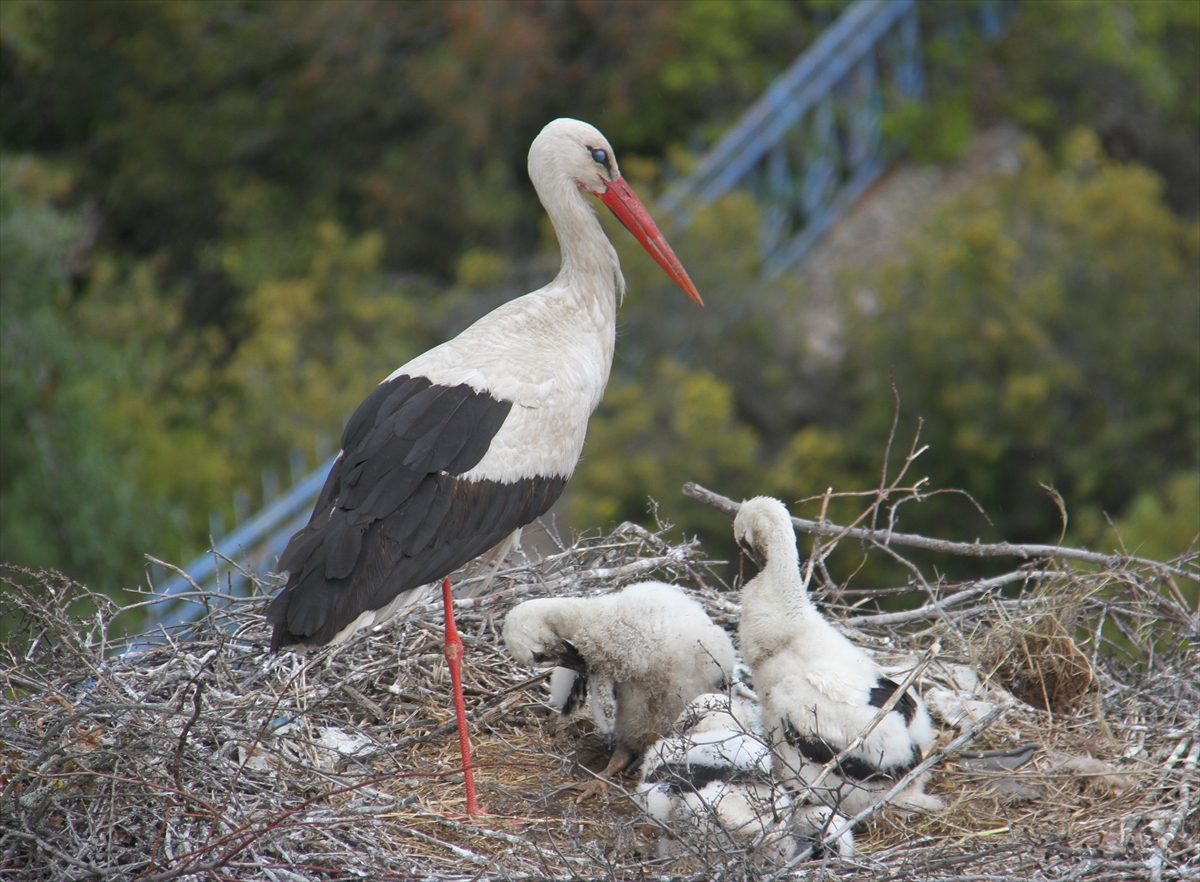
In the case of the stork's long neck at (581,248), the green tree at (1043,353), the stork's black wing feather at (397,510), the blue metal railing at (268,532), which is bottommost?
the green tree at (1043,353)

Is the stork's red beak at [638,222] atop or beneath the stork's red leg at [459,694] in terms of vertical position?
atop

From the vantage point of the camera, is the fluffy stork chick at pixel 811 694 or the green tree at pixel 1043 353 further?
the green tree at pixel 1043 353

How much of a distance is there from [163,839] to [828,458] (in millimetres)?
6389

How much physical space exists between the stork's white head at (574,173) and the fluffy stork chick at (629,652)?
1.17 meters

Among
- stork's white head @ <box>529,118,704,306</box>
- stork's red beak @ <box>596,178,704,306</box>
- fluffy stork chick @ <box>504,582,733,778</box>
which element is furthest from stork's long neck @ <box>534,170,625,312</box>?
fluffy stork chick @ <box>504,582,733,778</box>

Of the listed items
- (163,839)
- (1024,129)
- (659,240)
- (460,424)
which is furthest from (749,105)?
(163,839)

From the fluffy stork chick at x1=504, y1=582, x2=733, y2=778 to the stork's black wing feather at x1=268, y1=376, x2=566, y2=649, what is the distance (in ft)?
1.07

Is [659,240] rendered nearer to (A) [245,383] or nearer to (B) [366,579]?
(B) [366,579]

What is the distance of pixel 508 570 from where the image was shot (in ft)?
17.5

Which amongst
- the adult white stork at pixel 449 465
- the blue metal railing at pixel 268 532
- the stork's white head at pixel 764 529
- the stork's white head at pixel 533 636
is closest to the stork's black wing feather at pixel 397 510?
the adult white stork at pixel 449 465

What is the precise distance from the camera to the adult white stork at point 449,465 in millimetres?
3945

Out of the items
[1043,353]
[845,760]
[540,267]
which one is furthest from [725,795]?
[540,267]

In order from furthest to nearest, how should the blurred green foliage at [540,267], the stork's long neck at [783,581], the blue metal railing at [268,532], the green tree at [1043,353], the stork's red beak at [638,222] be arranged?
the green tree at [1043,353] < the blurred green foliage at [540,267] < the blue metal railing at [268,532] < the stork's red beak at [638,222] < the stork's long neck at [783,581]

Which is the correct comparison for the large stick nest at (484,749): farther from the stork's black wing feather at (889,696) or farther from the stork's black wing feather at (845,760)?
the stork's black wing feather at (889,696)
